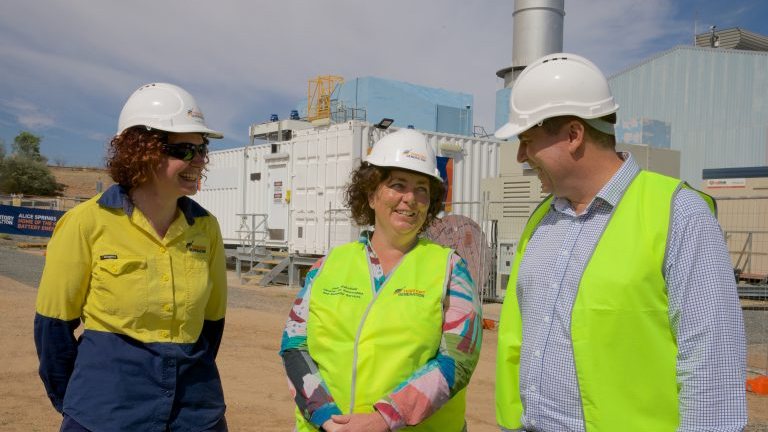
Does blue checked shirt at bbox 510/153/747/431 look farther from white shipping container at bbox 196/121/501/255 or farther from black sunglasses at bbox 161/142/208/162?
white shipping container at bbox 196/121/501/255

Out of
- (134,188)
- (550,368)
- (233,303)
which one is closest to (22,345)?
(233,303)

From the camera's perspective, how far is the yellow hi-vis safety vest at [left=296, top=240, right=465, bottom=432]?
2.30m

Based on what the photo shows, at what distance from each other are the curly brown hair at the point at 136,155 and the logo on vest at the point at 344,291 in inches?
33.6

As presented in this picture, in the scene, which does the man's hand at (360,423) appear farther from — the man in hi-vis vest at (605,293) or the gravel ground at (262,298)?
the gravel ground at (262,298)

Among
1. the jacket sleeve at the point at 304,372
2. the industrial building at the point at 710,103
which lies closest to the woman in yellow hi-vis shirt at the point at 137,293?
the jacket sleeve at the point at 304,372

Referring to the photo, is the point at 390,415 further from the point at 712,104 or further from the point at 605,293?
the point at 712,104

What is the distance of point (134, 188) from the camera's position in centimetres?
254

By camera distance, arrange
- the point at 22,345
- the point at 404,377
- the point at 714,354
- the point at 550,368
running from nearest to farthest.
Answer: the point at 714,354 → the point at 550,368 → the point at 404,377 → the point at 22,345

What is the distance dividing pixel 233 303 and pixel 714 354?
11401 millimetres

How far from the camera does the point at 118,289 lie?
A: 2.38 meters

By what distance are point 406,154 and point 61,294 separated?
144cm

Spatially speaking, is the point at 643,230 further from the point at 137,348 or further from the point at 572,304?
the point at 137,348

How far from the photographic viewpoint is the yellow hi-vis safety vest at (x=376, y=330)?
7.54ft

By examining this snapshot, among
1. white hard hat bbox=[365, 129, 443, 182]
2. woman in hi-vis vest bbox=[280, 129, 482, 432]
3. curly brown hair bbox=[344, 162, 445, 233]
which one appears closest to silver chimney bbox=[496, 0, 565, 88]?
curly brown hair bbox=[344, 162, 445, 233]
